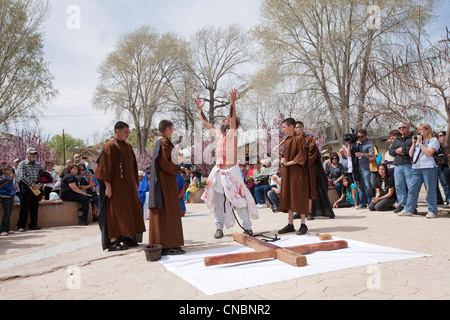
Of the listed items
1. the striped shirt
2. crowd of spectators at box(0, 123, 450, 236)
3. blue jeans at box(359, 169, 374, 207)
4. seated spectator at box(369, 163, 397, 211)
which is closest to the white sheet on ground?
crowd of spectators at box(0, 123, 450, 236)

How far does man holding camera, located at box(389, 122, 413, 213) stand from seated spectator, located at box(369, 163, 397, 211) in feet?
1.48

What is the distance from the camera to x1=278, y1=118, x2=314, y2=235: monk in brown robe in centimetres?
556

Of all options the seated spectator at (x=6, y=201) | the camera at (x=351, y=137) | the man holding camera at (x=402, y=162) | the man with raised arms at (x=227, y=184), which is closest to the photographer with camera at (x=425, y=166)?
the man holding camera at (x=402, y=162)

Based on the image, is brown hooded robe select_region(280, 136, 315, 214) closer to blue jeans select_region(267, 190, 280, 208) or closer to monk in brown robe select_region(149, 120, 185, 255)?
monk in brown robe select_region(149, 120, 185, 255)

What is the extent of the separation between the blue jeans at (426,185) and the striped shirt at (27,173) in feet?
24.7

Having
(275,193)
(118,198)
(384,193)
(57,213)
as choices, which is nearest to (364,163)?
(384,193)

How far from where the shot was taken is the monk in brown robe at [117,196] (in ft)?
16.2

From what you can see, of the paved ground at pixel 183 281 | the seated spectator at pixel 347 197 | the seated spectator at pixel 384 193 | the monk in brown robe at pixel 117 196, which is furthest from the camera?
the seated spectator at pixel 347 197

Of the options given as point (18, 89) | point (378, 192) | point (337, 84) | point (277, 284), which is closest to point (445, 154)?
point (378, 192)

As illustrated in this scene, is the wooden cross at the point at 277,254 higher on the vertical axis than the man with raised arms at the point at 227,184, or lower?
lower

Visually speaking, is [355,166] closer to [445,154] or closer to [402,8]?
[445,154]

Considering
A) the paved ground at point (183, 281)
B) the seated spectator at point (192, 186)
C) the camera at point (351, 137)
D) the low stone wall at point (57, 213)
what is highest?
the camera at point (351, 137)

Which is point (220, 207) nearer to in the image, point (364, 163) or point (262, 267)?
point (262, 267)

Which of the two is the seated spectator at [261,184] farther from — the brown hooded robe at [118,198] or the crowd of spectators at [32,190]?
the brown hooded robe at [118,198]
